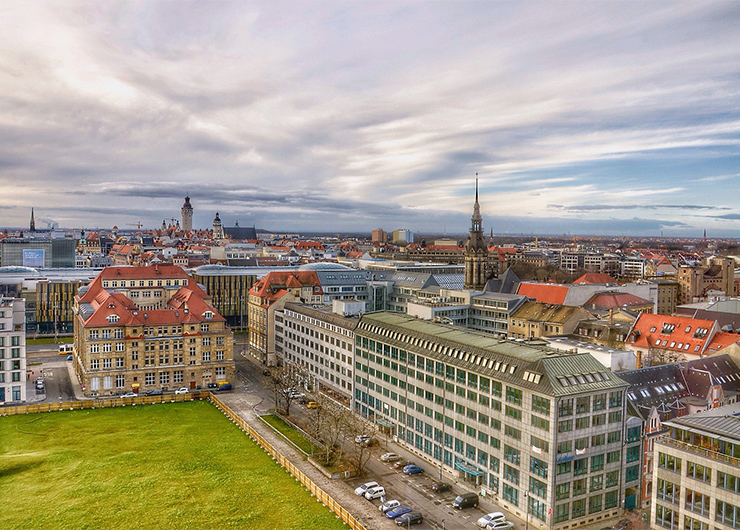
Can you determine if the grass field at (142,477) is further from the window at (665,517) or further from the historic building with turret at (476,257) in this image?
the historic building with turret at (476,257)

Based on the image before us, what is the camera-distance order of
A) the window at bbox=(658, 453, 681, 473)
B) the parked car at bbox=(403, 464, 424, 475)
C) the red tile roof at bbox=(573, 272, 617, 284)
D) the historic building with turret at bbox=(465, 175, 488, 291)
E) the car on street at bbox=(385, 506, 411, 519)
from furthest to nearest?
the red tile roof at bbox=(573, 272, 617, 284)
the historic building with turret at bbox=(465, 175, 488, 291)
the parked car at bbox=(403, 464, 424, 475)
the car on street at bbox=(385, 506, 411, 519)
the window at bbox=(658, 453, 681, 473)

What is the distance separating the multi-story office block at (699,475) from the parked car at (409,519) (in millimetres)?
20741

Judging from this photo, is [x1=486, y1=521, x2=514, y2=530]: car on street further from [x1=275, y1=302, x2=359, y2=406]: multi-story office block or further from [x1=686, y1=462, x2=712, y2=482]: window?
[x1=275, y1=302, x2=359, y2=406]: multi-story office block

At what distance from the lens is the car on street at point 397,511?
56.1 meters

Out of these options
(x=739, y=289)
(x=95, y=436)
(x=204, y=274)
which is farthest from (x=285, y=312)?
(x=739, y=289)

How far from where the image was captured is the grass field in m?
55.9

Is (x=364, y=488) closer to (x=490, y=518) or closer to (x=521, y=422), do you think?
(x=490, y=518)

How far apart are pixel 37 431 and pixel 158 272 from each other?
60873mm

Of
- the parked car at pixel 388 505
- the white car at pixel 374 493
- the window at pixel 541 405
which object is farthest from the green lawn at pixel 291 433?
the window at pixel 541 405

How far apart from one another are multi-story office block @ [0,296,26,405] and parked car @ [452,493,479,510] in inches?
2857

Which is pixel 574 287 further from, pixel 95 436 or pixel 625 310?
pixel 95 436

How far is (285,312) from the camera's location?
119 m

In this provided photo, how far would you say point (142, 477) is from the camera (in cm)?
6538

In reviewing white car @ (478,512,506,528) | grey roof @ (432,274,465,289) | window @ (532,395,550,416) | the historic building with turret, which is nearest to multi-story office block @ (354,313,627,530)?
window @ (532,395,550,416)
